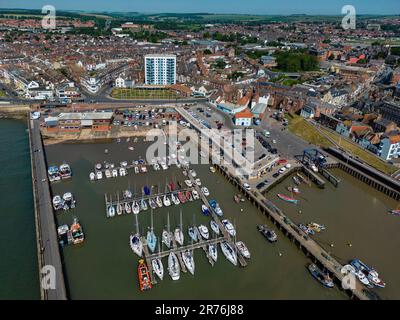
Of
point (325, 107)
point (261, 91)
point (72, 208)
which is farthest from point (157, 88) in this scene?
point (72, 208)

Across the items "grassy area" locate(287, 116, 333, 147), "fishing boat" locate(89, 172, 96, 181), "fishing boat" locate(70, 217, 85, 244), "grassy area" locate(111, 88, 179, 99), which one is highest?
"grassy area" locate(111, 88, 179, 99)

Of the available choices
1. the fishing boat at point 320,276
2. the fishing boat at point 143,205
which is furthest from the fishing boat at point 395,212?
the fishing boat at point 143,205

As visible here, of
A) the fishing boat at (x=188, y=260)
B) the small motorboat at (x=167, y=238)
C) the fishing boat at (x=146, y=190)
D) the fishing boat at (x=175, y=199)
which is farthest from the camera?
the fishing boat at (x=146, y=190)

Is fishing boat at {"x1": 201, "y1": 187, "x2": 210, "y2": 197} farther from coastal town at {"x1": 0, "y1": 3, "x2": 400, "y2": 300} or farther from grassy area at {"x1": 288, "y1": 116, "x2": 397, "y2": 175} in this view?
grassy area at {"x1": 288, "y1": 116, "x2": 397, "y2": 175}

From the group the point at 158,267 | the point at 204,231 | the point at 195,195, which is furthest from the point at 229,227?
the point at 158,267

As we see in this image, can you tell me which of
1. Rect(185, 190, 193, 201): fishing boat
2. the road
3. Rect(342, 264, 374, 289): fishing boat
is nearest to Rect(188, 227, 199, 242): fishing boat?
Rect(185, 190, 193, 201): fishing boat

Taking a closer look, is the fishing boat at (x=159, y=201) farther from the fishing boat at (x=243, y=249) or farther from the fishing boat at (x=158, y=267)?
the fishing boat at (x=243, y=249)

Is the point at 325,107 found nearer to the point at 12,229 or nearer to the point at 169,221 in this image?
the point at 169,221
